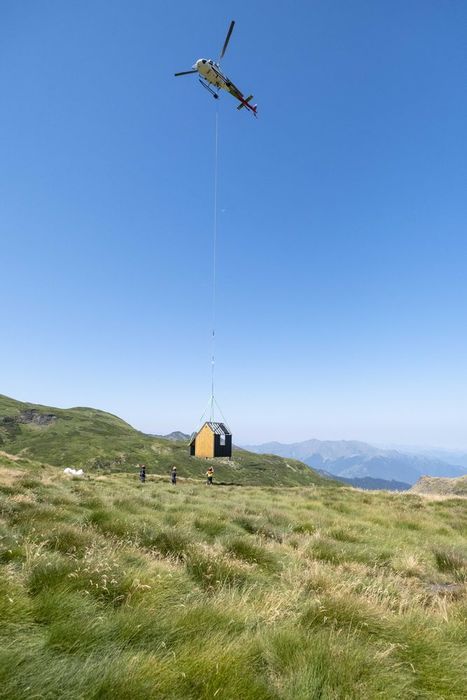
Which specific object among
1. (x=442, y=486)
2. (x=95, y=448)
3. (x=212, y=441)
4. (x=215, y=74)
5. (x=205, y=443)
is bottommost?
(x=95, y=448)

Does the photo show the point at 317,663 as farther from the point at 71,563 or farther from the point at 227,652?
the point at 71,563

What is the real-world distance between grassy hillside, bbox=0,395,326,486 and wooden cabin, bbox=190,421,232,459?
98361mm

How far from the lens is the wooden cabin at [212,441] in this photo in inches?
1367

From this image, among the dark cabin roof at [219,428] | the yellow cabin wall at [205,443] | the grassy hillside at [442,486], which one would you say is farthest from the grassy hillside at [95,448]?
the dark cabin roof at [219,428]

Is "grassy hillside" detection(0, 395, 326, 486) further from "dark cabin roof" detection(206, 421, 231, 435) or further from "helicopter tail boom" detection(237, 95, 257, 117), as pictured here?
"helicopter tail boom" detection(237, 95, 257, 117)

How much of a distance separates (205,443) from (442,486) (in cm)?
3346

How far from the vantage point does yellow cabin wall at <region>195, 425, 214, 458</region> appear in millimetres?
34812

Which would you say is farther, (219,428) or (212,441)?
(219,428)

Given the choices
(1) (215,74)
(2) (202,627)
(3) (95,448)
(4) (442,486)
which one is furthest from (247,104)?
(3) (95,448)

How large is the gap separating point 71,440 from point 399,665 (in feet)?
531

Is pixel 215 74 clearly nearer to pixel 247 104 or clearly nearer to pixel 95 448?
pixel 247 104

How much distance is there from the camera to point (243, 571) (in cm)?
673

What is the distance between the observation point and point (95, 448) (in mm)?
144125

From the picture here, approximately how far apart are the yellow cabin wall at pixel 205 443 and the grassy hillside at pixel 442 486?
25961 mm
